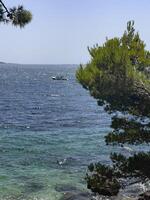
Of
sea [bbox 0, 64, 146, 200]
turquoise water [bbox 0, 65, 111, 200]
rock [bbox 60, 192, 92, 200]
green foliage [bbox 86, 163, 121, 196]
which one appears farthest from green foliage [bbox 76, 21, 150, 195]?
turquoise water [bbox 0, 65, 111, 200]

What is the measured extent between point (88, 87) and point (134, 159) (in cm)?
431

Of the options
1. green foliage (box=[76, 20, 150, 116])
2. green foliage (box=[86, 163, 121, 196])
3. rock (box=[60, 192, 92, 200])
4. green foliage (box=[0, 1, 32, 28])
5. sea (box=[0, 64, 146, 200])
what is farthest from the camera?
sea (box=[0, 64, 146, 200])

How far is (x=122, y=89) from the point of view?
2069 cm

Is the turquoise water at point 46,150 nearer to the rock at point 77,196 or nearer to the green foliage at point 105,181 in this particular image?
the rock at point 77,196

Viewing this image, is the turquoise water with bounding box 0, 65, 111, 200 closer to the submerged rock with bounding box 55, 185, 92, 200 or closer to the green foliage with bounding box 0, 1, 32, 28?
the submerged rock with bounding box 55, 185, 92, 200

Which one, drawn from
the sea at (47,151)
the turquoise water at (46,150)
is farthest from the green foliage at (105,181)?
the turquoise water at (46,150)

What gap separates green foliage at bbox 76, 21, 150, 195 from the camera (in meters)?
20.5

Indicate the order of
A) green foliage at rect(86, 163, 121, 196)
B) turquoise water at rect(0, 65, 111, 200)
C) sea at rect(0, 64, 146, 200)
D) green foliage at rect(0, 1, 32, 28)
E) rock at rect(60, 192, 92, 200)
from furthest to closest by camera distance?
1. turquoise water at rect(0, 65, 111, 200)
2. sea at rect(0, 64, 146, 200)
3. rock at rect(60, 192, 92, 200)
4. green foliage at rect(86, 163, 121, 196)
5. green foliage at rect(0, 1, 32, 28)

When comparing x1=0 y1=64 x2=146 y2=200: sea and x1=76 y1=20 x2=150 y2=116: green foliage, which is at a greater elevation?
x1=76 y1=20 x2=150 y2=116: green foliage

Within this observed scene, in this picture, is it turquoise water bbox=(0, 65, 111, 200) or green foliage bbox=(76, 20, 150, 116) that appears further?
turquoise water bbox=(0, 65, 111, 200)

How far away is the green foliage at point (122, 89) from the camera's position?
20.5 metres

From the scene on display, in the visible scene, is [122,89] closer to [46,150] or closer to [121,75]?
[121,75]

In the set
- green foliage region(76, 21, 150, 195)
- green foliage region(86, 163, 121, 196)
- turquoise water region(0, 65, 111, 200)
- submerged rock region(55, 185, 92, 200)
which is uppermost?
green foliage region(76, 21, 150, 195)

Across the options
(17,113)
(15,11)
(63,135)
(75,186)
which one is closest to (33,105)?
(17,113)
